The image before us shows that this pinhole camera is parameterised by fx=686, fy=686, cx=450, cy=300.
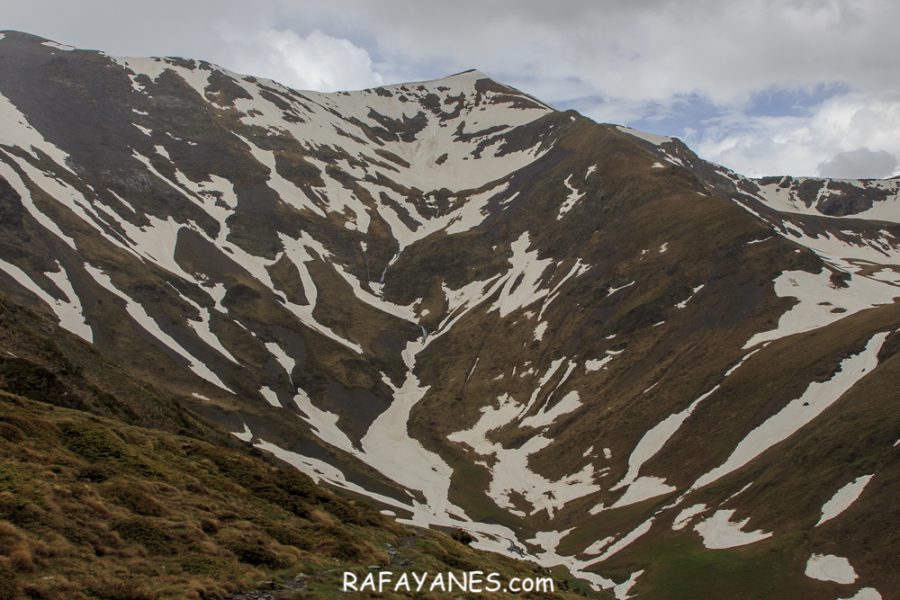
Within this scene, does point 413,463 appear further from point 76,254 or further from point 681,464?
point 76,254

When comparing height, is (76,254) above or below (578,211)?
below

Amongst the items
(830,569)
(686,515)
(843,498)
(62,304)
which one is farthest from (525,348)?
(830,569)

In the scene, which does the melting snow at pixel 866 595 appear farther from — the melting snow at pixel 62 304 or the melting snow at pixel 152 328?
the melting snow at pixel 62 304

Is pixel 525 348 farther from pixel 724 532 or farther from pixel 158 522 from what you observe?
pixel 158 522

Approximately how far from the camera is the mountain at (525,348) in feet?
221

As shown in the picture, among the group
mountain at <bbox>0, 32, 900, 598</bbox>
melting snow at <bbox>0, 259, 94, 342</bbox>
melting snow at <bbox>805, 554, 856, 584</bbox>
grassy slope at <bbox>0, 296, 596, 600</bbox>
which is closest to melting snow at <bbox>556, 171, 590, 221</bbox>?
mountain at <bbox>0, 32, 900, 598</bbox>

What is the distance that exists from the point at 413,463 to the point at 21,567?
4076 inches

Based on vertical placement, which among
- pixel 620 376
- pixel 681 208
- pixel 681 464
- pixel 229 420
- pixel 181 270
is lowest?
pixel 681 464

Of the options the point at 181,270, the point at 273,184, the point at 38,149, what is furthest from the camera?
the point at 273,184

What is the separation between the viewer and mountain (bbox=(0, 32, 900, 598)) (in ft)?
221

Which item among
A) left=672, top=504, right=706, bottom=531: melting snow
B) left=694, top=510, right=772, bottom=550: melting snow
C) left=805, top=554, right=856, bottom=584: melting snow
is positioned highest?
left=672, top=504, right=706, bottom=531: melting snow

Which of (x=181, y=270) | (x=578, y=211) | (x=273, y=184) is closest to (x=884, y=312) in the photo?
(x=578, y=211)

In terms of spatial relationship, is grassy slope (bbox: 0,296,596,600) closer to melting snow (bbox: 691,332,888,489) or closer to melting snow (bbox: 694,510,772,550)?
melting snow (bbox: 694,510,772,550)

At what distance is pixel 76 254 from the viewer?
125 meters
